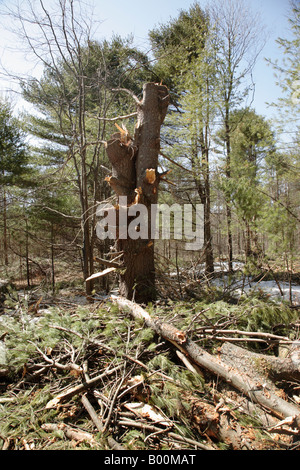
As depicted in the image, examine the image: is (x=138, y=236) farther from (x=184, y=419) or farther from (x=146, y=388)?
(x=184, y=419)

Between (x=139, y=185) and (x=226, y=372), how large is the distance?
265 cm

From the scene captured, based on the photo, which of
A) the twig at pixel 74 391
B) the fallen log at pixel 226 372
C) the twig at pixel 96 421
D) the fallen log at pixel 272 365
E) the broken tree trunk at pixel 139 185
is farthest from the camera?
the broken tree trunk at pixel 139 185

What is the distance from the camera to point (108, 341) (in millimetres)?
2529

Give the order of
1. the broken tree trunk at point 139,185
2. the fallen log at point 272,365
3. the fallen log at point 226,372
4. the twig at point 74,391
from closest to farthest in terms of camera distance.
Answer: the fallen log at point 226,372 → the twig at point 74,391 → the fallen log at point 272,365 → the broken tree trunk at point 139,185

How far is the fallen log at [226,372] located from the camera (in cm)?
171

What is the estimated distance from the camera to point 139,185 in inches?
150

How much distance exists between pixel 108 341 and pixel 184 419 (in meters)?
1.05

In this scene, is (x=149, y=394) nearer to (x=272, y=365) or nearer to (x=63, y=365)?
(x=63, y=365)

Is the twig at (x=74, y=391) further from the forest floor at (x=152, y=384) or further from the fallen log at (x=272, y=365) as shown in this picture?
the fallen log at (x=272, y=365)

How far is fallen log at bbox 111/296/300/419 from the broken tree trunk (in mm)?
1210

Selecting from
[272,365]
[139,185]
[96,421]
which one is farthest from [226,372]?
[139,185]

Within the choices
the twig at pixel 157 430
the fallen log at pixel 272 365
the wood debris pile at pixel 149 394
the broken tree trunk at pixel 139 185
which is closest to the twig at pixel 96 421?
the wood debris pile at pixel 149 394

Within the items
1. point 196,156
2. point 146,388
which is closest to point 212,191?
point 196,156

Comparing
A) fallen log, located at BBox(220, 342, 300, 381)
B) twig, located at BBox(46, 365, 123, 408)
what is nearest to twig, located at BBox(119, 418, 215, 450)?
twig, located at BBox(46, 365, 123, 408)
